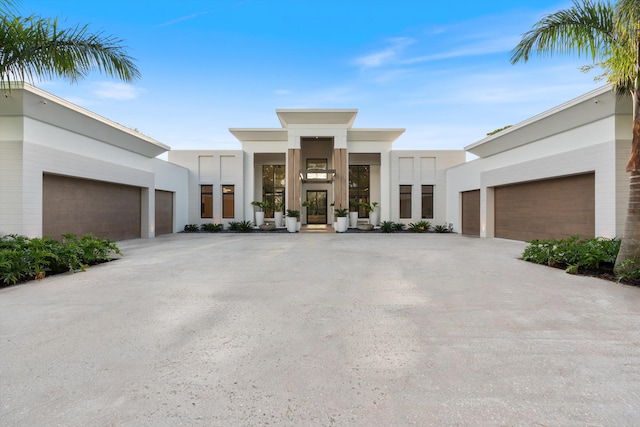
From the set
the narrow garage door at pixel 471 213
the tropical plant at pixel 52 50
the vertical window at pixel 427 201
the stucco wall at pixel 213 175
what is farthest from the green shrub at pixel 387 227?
the tropical plant at pixel 52 50

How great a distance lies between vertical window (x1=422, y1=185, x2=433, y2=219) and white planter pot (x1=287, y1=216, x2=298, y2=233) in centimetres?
879

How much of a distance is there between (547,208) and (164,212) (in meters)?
18.9

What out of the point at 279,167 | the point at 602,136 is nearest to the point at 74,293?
the point at 602,136

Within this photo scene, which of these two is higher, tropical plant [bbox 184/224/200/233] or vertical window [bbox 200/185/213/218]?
vertical window [bbox 200/185/213/218]

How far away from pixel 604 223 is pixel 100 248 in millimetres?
14599

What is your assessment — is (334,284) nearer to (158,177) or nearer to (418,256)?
(418,256)

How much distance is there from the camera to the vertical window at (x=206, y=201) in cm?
1978

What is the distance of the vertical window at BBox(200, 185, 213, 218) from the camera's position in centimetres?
1978

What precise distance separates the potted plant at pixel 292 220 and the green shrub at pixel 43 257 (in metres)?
10.7

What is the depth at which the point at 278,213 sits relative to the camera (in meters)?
20.7

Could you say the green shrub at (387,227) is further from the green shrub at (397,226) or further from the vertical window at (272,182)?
the vertical window at (272,182)

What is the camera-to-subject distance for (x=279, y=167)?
A: 22.4 m

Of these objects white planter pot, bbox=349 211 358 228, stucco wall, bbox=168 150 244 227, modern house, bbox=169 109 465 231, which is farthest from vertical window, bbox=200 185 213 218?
white planter pot, bbox=349 211 358 228

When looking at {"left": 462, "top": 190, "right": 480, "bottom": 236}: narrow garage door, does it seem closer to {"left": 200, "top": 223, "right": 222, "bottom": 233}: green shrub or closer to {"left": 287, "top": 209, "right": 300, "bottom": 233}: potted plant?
{"left": 287, "top": 209, "right": 300, "bottom": 233}: potted plant
